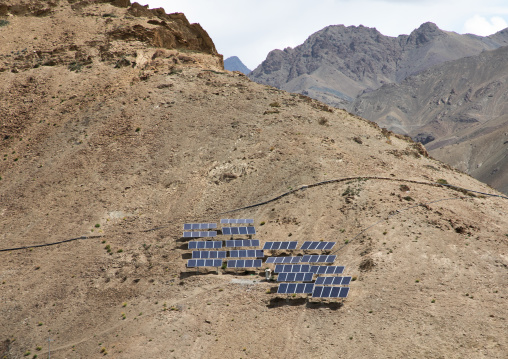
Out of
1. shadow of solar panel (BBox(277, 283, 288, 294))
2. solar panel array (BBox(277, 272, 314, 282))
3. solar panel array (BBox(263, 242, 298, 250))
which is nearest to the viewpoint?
→ shadow of solar panel (BBox(277, 283, 288, 294))

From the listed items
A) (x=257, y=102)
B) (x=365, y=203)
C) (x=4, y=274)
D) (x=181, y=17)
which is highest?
(x=181, y=17)

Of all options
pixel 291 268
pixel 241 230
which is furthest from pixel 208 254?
pixel 291 268

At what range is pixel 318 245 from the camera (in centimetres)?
3953

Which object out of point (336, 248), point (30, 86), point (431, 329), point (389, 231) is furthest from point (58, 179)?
point (431, 329)

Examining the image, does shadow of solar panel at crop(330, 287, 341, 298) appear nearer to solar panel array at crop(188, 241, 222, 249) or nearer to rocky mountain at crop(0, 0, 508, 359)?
rocky mountain at crop(0, 0, 508, 359)

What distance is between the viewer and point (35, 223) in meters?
47.1

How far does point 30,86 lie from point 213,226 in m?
33.2

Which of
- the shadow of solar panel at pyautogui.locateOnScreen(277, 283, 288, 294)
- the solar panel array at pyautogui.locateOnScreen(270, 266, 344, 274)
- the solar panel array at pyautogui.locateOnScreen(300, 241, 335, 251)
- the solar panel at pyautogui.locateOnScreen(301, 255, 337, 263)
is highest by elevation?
the solar panel array at pyautogui.locateOnScreen(300, 241, 335, 251)

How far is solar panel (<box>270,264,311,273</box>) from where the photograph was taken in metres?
36.6

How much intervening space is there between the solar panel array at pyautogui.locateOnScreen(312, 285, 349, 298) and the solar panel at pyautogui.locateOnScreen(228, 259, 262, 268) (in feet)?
19.5

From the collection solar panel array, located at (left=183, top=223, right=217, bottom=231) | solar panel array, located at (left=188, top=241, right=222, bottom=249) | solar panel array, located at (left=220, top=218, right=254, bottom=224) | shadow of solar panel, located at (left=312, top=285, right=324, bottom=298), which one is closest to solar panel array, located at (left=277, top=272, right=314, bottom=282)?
shadow of solar panel, located at (left=312, top=285, right=324, bottom=298)

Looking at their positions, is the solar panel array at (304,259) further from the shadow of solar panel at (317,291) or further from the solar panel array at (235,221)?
Answer: the solar panel array at (235,221)

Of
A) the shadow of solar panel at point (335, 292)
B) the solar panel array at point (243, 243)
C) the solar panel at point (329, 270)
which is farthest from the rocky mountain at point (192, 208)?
the solar panel array at point (243, 243)

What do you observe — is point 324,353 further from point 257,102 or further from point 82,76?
point 82,76
